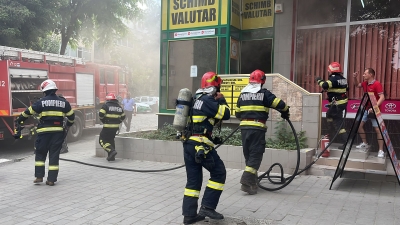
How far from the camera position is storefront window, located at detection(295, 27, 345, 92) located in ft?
28.2

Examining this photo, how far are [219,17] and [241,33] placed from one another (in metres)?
1.08

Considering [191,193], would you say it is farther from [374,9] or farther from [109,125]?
[374,9]

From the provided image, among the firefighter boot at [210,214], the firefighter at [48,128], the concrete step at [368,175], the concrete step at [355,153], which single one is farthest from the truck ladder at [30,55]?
the concrete step at [368,175]

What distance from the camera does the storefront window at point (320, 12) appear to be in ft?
28.2

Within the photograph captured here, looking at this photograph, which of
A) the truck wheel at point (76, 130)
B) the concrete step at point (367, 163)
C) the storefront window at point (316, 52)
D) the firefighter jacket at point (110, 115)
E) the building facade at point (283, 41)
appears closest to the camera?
the concrete step at point (367, 163)

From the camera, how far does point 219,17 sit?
365 inches

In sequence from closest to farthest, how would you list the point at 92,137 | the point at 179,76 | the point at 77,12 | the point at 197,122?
the point at 197,122, the point at 179,76, the point at 92,137, the point at 77,12

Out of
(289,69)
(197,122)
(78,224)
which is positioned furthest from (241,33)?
(78,224)

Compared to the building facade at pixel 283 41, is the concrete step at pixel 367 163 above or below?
below

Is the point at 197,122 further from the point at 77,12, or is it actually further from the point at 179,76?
the point at 77,12

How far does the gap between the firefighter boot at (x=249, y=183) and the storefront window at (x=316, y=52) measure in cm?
427

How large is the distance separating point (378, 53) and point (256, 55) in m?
3.17

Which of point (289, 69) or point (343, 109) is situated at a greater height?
point (289, 69)

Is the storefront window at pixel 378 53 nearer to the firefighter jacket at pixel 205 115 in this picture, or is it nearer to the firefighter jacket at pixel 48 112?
the firefighter jacket at pixel 205 115
